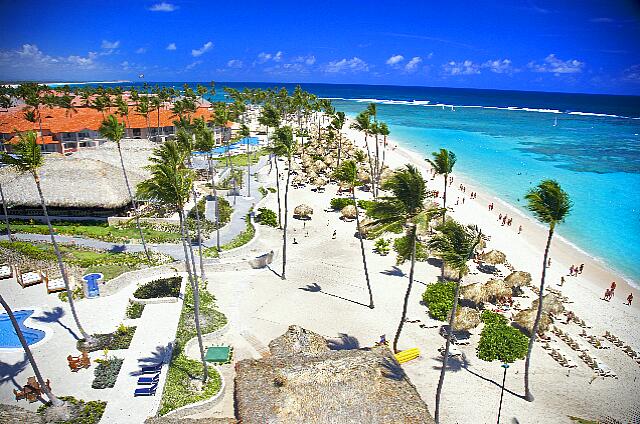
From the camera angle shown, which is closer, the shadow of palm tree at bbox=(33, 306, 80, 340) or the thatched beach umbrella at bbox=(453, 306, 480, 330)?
the shadow of palm tree at bbox=(33, 306, 80, 340)

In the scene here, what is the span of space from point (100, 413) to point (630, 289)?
3480cm

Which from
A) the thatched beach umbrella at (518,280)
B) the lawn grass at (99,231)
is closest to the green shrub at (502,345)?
the thatched beach umbrella at (518,280)

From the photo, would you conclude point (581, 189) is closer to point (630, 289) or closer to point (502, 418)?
point (630, 289)

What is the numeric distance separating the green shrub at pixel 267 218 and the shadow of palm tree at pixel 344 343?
18.1 m

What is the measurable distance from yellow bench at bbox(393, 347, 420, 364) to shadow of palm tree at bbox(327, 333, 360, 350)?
2174 millimetres

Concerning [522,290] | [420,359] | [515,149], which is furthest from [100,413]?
[515,149]

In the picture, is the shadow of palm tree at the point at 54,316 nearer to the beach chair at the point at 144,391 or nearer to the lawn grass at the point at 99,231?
the beach chair at the point at 144,391

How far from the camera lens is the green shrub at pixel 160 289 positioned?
2522 cm

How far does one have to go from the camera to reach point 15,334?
21.7 meters

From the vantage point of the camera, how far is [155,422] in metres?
14.8

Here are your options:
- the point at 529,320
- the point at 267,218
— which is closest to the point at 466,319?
the point at 529,320

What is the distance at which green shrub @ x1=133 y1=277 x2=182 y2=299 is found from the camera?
993 inches

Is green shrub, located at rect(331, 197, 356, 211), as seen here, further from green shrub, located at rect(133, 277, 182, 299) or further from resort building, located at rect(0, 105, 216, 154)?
resort building, located at rect(0, 105, 216, 154)

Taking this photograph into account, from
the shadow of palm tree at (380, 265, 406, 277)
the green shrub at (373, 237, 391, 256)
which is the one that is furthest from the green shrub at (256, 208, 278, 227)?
the shadow of palm tree at (380, 265, 406, 277)
